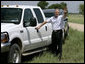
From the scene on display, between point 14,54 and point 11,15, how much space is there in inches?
57.7

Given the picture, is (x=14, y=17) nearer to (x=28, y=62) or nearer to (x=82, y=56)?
(x=28, y=62)

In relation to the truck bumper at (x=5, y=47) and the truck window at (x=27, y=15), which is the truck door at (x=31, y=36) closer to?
the truck window at (x=27, y=15)

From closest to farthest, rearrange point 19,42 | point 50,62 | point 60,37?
1. point 19,42
2. point 50,62
3. point 60,37

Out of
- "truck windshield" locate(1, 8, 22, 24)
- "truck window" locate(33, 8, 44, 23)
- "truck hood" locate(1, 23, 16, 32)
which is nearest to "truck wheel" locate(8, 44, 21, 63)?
"truck hood" locate(1, 23, 16, 32)

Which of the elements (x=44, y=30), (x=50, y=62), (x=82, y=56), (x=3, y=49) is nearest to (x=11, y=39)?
(x=3, y=49)

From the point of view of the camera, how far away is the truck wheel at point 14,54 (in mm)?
8814

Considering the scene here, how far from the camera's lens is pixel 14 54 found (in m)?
9.07

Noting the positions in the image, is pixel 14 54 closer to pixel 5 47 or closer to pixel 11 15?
pixel 5 47

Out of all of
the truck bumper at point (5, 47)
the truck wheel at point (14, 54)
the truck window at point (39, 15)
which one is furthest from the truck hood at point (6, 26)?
the truck window at point (39, 15)

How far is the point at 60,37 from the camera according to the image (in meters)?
11.0

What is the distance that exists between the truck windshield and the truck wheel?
0.93 meters

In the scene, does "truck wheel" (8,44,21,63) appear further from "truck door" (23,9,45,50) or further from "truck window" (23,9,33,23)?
"truck window" (23,9,33,23)

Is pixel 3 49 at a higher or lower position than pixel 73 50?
higher

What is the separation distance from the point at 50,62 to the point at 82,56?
1.82 meters
